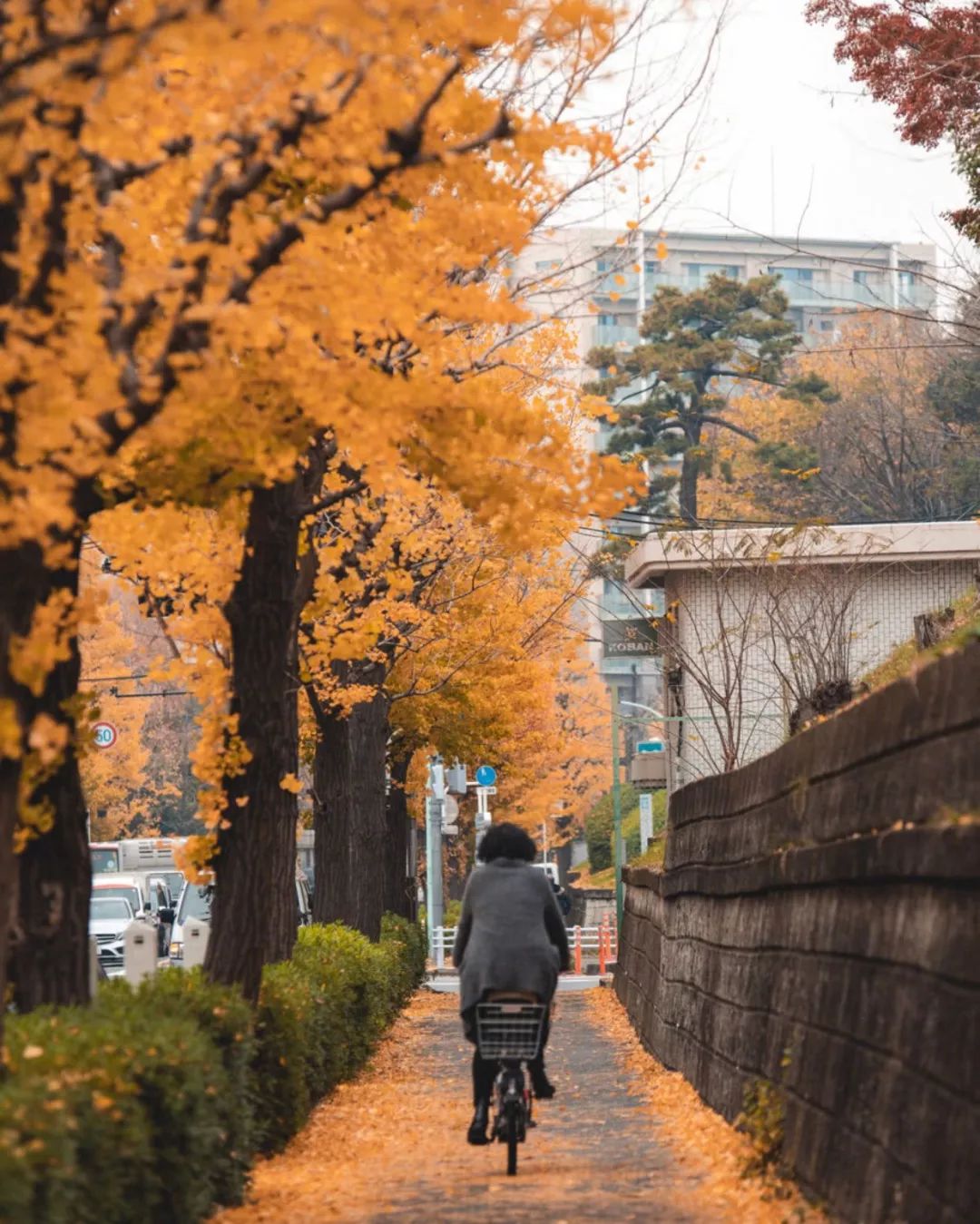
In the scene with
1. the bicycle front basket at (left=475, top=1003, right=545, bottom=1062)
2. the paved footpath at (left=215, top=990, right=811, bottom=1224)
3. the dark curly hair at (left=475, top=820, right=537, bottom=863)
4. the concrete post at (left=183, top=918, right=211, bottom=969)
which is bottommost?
the paved footpath at (left=215, top=990, right=811, bottom=1224)

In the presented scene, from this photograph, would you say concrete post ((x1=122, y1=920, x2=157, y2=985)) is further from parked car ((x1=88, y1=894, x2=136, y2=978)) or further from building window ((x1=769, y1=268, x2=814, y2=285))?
parked car ((x1=88, y1=894, x2=136, y2=978))

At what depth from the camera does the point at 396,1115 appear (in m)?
14.8

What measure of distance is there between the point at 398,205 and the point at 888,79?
9182 millimetres

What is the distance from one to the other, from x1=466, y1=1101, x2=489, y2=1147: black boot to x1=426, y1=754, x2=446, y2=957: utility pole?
27054 mm

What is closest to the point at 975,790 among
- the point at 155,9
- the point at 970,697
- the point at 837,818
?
the point at 970,697

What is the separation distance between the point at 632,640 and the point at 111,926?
1098 centimetres

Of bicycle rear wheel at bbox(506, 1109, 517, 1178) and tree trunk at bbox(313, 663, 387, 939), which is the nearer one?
bicycle rear wheel at bbox(506, 1109, 517, 1178)

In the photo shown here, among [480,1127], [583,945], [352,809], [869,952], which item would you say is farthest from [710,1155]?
[583,945]

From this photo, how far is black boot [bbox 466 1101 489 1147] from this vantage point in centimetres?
1099

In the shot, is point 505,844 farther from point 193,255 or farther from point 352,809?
point 352,809

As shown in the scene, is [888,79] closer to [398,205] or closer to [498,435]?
[398,205]

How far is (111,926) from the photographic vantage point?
3494cm

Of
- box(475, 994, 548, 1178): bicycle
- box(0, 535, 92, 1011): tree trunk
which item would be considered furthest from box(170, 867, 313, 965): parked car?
box(0, 535, 92, 1011): tree trunk

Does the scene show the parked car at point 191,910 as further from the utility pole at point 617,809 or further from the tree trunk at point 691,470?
the tree trunk at point 691,470
